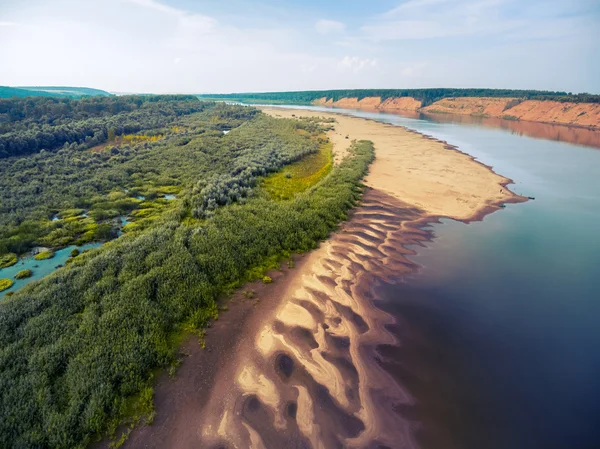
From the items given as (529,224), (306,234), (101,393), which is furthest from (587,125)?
(101,393)

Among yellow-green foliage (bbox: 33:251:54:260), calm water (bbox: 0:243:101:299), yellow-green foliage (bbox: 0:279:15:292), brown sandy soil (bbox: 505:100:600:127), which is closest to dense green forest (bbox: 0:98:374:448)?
calm water (bbox: 0:243:101:299)

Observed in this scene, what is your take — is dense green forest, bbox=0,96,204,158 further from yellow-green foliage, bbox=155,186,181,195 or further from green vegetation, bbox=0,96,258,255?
yellow-green foliage, bbox=155,186,181,195

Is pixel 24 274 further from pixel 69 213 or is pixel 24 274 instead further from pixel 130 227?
pixel 69 213

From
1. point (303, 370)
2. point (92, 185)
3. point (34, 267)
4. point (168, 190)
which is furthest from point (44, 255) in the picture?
point (303, 370)

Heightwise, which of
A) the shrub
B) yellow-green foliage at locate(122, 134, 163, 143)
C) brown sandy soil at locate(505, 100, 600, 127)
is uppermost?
brown sandy soil at locate(505, 100, 600, 127)

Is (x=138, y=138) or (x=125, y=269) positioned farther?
(x=138, y=138)
